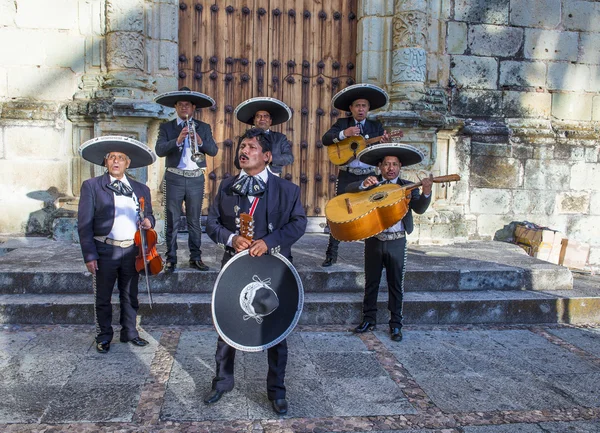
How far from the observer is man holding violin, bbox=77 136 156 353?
443cm

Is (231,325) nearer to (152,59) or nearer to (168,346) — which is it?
(168,346)

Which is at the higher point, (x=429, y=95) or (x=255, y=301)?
(x=429, y=95)

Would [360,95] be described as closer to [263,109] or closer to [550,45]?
[263,109]

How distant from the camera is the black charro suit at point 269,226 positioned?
11.9 ft

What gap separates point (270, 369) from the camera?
143 inches

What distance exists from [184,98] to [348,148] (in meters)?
1.63

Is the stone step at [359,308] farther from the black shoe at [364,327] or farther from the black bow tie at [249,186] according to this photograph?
the black bow tie at [249,186]

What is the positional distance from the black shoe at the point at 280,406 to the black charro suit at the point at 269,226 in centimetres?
3

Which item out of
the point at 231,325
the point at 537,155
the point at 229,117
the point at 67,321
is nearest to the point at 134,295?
the point at 67,321

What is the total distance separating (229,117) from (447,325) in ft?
13.0

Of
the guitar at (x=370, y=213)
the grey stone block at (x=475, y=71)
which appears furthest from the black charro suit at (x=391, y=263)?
the grey stone block at (x=475, y=71)

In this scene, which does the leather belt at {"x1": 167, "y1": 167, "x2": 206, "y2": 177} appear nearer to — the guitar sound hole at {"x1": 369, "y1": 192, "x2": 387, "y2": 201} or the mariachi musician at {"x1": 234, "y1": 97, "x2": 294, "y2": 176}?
the mariachi musician at {"x1": 234, "y1": 97, "x2": 294, "y2": 176}

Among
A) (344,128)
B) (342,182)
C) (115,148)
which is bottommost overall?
(342,182)

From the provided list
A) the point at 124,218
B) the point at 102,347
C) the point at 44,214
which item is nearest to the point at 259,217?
the point at 124,218
